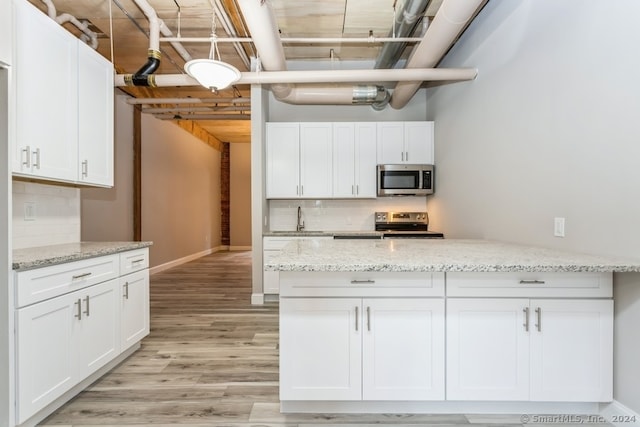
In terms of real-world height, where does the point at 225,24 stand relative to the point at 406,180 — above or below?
above

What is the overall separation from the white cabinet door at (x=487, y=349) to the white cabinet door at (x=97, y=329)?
2.16 m

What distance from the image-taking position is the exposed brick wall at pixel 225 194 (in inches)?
374

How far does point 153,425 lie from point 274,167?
3.00 meters

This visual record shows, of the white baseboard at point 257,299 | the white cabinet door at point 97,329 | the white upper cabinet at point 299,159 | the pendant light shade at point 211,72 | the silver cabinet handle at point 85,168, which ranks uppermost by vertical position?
the pendant light shade at point 211,72

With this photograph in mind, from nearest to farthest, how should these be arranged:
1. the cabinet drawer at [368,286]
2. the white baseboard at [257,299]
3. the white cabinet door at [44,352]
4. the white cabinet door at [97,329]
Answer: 1. the white cabinet door at [44,352]
2. the cabinet drawer at [368,286]
3. the white cabinet door at [97,329]
4. the white baseboard at [257,299]

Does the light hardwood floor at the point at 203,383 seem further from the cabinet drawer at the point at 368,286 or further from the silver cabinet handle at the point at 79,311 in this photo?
the cabinet drawer at the point at 368,286

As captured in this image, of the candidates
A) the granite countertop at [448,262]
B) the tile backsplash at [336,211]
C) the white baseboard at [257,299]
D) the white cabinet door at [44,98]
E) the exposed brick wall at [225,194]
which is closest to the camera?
the granite countertop at [448,262]

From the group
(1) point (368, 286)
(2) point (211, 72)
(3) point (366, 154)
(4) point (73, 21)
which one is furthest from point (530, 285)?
(4) point (73, 21)

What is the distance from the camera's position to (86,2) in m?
3.05

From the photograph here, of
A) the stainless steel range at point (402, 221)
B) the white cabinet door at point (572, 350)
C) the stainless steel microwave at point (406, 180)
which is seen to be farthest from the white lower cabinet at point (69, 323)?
the stainless steel range at point (402, 221)

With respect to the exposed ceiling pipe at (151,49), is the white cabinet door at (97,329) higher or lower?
lower

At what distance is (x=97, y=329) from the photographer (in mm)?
2121

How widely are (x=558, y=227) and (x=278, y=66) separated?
109 inches

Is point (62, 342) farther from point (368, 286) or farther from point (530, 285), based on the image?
point (530, 285)
